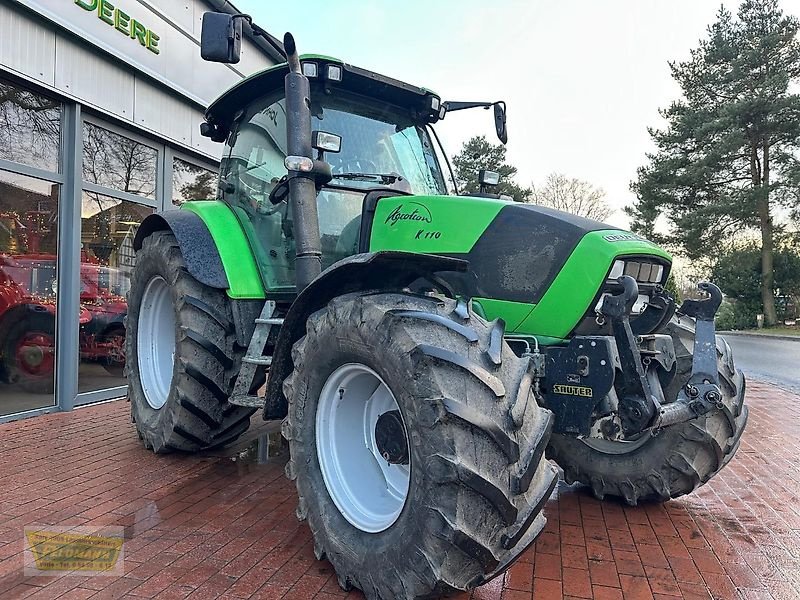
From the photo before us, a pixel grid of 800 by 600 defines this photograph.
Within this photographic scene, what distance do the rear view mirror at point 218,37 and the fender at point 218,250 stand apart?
1.44 meters

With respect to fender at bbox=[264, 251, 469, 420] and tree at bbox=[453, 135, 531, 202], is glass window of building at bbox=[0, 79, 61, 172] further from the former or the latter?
tree at bbox=[453, 135, 531, 202]

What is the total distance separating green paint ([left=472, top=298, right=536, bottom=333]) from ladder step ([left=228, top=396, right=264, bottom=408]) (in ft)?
4.73

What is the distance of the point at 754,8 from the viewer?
91.2ft

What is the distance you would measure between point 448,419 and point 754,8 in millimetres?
32946

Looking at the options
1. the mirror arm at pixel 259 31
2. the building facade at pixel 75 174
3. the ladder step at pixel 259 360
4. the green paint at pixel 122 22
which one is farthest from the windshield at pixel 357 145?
the green paint at pixel 122 22

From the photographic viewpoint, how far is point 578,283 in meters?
2.86

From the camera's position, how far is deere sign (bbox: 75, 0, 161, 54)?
6180mm

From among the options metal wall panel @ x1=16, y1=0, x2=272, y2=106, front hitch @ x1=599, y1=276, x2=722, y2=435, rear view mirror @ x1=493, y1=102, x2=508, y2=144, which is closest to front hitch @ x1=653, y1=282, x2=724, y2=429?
front hitch @ x1=599, y1=276, x2=722, y2=435

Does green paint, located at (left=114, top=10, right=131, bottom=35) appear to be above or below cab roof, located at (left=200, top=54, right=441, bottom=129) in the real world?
above

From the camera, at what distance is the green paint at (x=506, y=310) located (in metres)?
A: 3.01

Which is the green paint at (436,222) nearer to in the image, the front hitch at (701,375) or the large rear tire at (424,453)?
the large rear tire at (424,453)

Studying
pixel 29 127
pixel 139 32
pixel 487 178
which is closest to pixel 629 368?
pixel 487 178

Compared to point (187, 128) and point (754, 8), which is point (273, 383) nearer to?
point (187, 128)

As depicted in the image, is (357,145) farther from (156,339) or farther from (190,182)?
(190,182)
